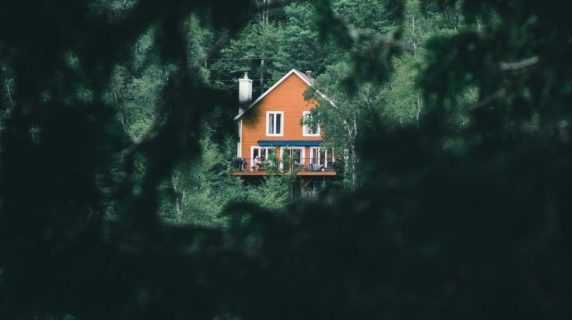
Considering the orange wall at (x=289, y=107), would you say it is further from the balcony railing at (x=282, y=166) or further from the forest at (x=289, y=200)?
the forest at (x=289, y=200)

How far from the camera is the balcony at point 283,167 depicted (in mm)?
48406

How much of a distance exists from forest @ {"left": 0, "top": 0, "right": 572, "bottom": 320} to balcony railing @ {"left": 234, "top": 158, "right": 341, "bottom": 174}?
146 ft

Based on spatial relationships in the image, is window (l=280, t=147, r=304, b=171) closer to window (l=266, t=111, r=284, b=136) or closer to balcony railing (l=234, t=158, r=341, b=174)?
balcony railing (l=234, t=158, r=341, b=174)

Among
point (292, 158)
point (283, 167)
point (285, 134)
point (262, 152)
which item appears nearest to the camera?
point (283, 167)

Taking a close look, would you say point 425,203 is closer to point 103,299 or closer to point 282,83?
point 103,299

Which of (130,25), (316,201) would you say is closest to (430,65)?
(130,25)

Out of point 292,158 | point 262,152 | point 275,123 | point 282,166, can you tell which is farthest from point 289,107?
point 282,166

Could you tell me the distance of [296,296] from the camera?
6.84ft

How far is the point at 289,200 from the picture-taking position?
9.35 feet

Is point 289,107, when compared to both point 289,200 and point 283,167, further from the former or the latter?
point 289,200

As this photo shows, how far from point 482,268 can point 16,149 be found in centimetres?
129

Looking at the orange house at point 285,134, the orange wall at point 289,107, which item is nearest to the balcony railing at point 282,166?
the orange house at point 285,134

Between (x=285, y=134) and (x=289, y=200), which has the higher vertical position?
(x=285, y=134)

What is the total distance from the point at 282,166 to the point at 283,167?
0.44m
